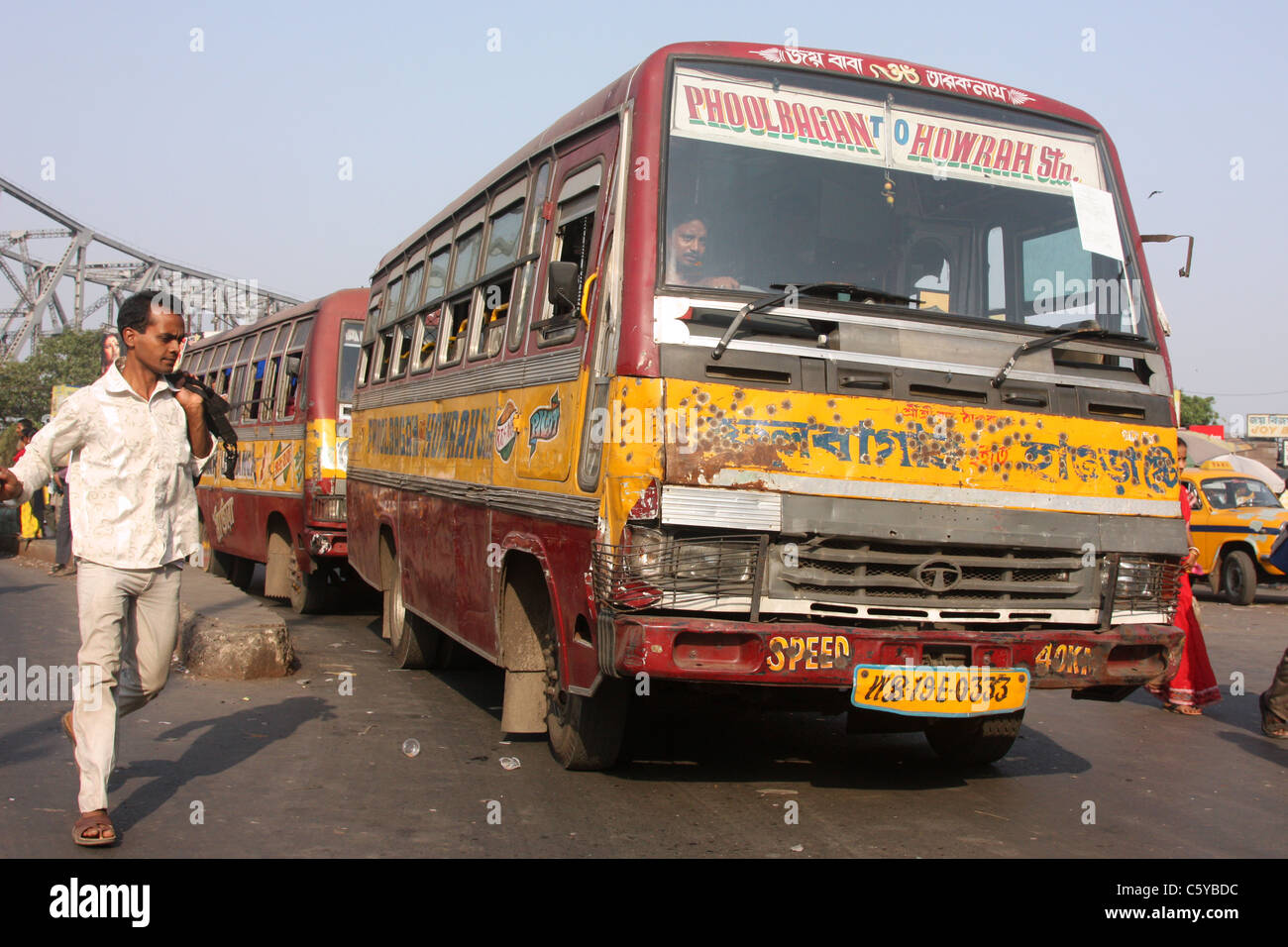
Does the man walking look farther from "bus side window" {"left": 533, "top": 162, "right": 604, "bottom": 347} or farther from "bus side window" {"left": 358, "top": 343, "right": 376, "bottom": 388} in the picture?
"bus side window" {"left": 358, "top": 343, "right": 376, "bottom": 388}

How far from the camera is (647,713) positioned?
287 inches

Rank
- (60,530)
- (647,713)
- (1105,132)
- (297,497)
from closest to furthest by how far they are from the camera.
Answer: (1105,132) < (647,713) < (297,497) < (60,530)

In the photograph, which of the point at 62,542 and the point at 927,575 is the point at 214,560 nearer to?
the point at 62,542

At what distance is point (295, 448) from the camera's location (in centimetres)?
1277

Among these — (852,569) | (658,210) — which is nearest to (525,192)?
(658,210)

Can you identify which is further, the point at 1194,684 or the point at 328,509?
the point at 328,509

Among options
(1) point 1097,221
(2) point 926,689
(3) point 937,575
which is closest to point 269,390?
(1) point 1097,221

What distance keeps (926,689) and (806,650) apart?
0.50 meters

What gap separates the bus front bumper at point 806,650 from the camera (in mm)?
4508

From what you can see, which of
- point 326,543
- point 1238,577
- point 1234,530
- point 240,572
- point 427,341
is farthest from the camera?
point 1238,577

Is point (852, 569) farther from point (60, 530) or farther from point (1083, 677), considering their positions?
point (60, 530)

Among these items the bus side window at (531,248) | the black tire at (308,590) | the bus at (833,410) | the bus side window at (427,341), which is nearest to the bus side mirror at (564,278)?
the bus at (833,410)

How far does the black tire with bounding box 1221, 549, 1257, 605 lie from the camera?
17500mm

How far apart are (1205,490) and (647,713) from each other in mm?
13985
